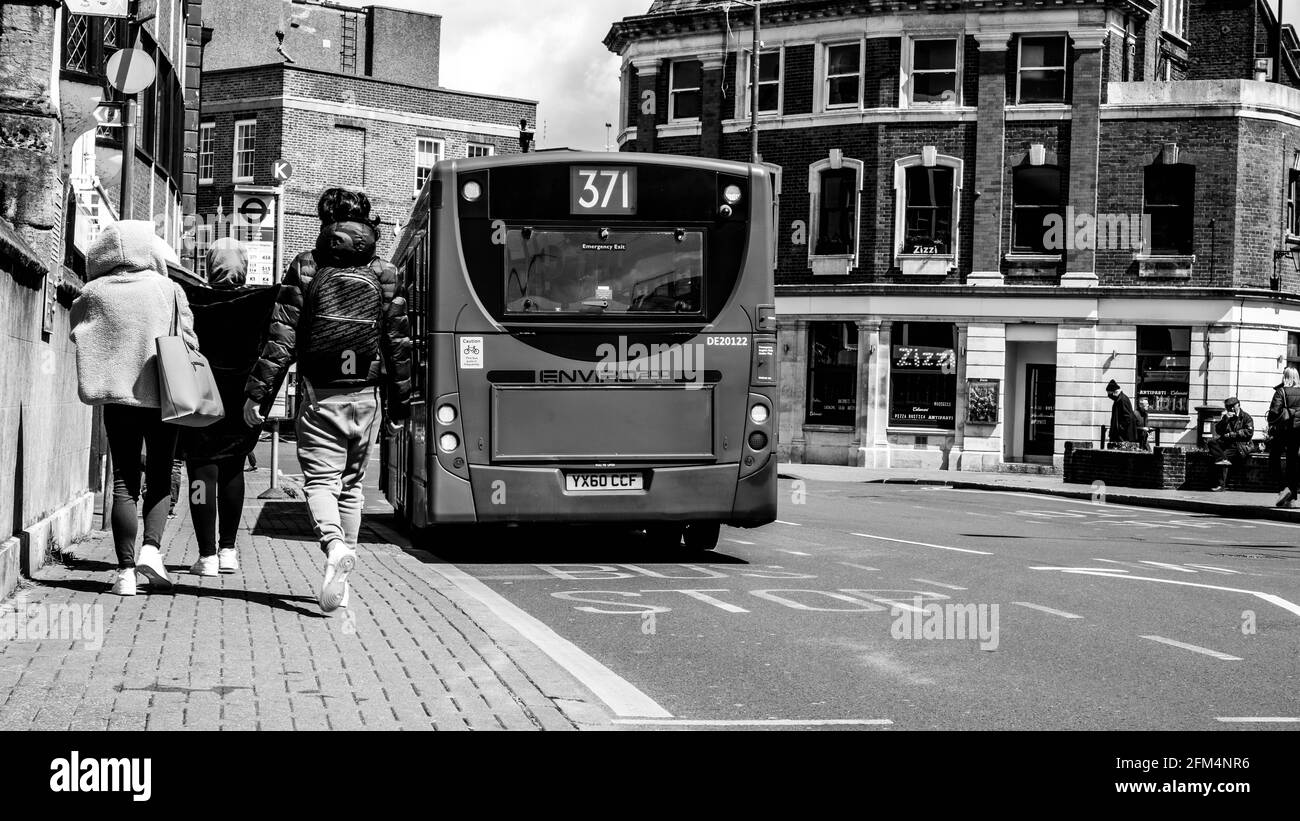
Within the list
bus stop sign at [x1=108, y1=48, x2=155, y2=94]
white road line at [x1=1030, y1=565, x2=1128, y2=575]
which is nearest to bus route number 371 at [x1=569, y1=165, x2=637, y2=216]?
white road line at [x1=1030, y1=565, x2=1128, y2=575]

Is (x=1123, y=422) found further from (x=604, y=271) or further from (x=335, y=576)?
(x=335, y=576)

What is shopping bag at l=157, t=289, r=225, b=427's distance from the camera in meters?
8.55

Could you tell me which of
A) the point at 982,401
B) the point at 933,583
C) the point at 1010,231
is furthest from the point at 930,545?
the point at 1010,231

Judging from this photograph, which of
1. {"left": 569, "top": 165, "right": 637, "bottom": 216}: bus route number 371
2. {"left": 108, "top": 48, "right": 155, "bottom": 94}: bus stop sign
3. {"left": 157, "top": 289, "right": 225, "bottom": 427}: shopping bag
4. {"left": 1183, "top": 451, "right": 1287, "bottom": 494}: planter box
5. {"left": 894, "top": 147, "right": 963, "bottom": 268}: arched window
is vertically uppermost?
{"left": 894, "top": 147, "right": 963, "bottom": 268}: arched window

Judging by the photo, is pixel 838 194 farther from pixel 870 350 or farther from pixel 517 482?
pixel 517 482

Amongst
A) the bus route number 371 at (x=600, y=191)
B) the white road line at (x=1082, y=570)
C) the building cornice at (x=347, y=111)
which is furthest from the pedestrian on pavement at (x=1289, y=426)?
the building cornice at (x=347, y=111)

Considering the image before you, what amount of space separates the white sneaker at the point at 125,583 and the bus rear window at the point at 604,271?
172 inches

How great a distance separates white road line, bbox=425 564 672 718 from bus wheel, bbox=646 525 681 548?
4.09 meters

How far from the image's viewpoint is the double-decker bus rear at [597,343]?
12258 millimetres

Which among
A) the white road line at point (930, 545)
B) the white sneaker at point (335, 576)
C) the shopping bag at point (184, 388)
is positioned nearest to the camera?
the white sneaker at point (335, 576)

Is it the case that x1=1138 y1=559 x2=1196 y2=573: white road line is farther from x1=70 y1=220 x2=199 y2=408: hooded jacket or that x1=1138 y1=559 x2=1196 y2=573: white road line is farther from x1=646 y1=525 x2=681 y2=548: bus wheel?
x1=70 y1=220 x2=199 y2=408: hooded jacket

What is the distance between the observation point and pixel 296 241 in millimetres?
55344

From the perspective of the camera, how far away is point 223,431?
31.6 feet

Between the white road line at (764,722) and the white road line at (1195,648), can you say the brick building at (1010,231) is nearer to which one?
the white road line at (1195,648)
